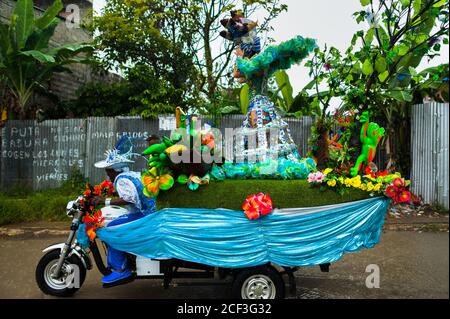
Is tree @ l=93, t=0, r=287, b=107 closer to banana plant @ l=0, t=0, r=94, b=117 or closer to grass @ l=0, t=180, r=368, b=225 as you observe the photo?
banana plant @ l=0, t=0, r=94, b=117

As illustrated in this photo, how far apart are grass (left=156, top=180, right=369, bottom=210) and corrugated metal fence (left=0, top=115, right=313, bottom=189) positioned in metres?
5.29

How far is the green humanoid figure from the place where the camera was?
3.84 meters

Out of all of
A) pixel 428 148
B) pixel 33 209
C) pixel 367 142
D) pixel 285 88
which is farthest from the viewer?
pixel 285 88

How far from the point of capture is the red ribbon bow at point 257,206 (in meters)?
3.50

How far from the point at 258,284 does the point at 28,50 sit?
864 cm

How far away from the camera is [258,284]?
12.2 feet

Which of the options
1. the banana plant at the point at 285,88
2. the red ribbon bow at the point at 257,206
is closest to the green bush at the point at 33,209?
the banana plant at the point at 285,88

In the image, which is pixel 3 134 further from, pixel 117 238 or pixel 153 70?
pixel 117 238

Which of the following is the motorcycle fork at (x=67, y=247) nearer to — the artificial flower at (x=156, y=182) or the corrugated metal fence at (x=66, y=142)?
the artificial flower at (x=156, y=182)

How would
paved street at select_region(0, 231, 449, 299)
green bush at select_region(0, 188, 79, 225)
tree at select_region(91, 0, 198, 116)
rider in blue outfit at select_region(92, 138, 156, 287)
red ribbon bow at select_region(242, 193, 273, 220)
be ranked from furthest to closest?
tree at select_region(91, 0, 198, 116), green bush at select_region(0, 188, 79, 225), paved street at select_region(0, 231, 449, 299), rider in blue outfit at select_region(92, 138, 156, 287), red ribbon bow at select_region(242, 193, 273, 220)

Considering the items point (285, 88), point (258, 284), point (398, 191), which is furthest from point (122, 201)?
point (285, 88)

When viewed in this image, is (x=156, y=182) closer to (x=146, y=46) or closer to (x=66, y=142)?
(x=66, y=142)

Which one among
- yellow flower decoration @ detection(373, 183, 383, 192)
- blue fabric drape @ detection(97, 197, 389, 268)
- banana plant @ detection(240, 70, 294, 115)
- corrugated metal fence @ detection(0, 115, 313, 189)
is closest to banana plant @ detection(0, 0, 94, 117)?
corrugated metal fence @ detection(0, 115, 313, 189)

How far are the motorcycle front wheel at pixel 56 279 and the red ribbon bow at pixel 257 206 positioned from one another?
1805mm
